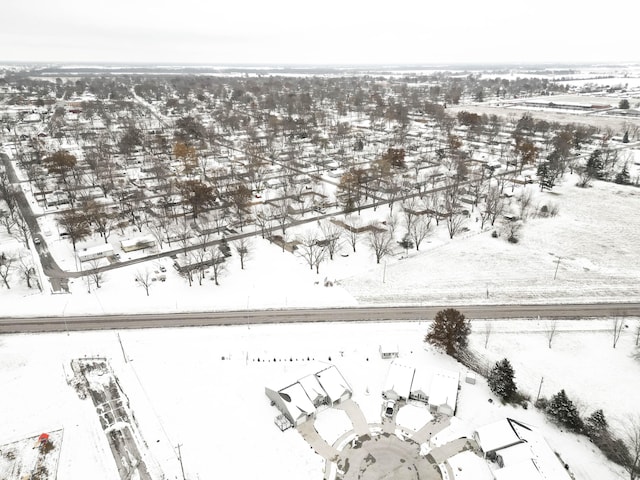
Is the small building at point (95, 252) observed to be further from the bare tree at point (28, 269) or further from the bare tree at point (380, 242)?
the bare tree at point (380, 242)

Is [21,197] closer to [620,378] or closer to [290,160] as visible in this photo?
[290,160]

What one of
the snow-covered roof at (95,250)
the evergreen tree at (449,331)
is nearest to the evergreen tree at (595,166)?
the evergreen tree at (449,331)

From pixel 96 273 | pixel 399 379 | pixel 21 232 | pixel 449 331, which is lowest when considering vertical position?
Answer: pixel 399 379

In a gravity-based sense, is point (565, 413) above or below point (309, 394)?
above

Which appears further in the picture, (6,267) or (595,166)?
(595,166)

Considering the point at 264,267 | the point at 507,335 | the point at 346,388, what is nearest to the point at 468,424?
the point at 346,388

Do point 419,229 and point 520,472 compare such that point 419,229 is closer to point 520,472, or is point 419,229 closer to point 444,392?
point 444,392

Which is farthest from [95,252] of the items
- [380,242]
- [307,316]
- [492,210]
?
[492,210]
